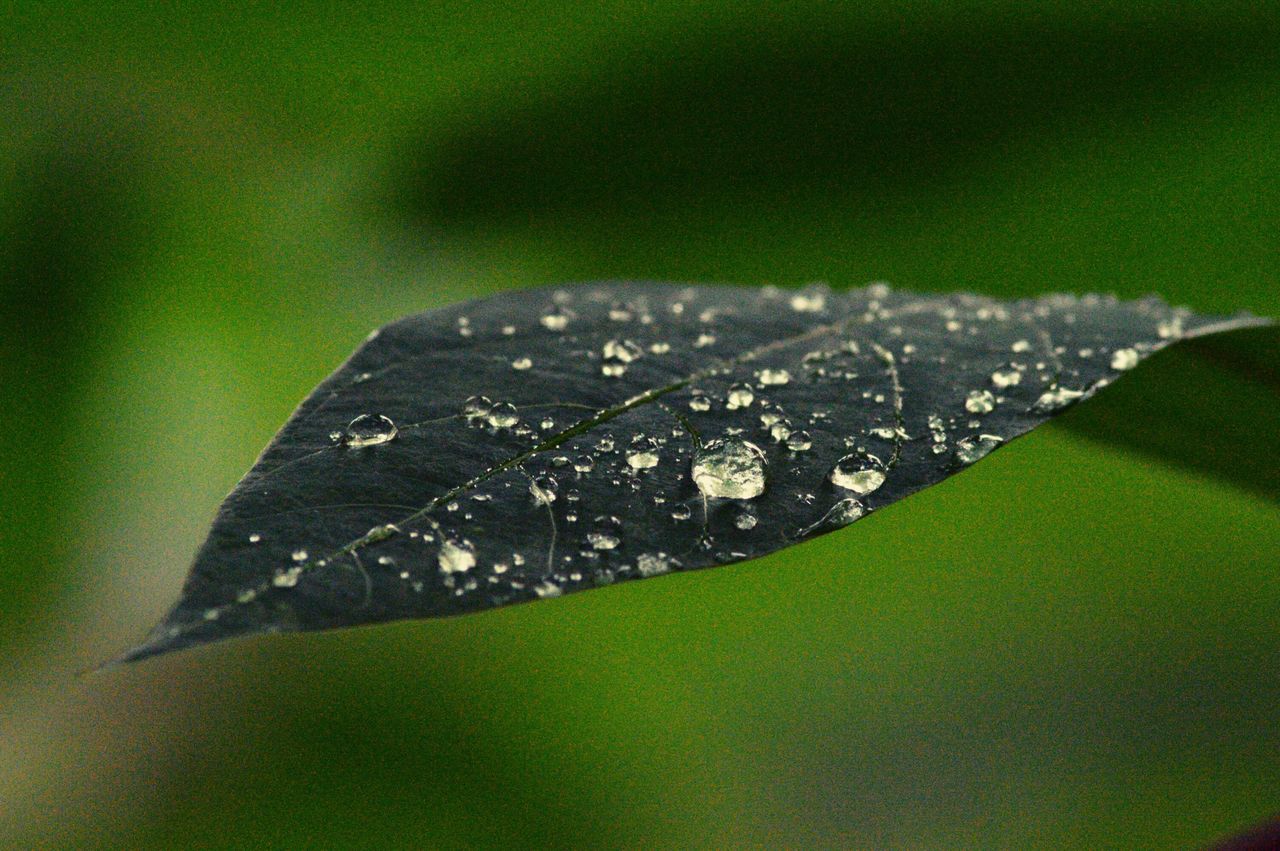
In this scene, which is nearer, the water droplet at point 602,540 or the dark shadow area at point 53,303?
the water droplet at point 602,540

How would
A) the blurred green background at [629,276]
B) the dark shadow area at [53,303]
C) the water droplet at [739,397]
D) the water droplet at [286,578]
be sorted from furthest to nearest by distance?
the dark shadow area at [53,303], the blurred green background at [629,276], the water droplet at [739,397], the water droplet at [286,578]

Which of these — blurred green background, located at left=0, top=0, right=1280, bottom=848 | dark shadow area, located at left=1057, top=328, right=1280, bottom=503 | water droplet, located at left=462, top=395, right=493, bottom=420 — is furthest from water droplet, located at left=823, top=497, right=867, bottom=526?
blurred green background, located at left=0, top=0, right=1280, bottom=848

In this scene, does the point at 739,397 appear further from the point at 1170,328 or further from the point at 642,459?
the point at 1170,328

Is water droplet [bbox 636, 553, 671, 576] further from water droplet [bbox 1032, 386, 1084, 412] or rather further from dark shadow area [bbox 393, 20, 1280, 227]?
dark shadow area [bbox 393, 20, 1280, 227]

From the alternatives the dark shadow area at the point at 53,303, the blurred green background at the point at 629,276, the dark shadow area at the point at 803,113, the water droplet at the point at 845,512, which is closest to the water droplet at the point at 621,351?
the water droplet at the point at 845,512

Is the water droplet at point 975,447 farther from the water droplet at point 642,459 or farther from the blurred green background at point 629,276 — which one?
the blurred green background at point 629,276

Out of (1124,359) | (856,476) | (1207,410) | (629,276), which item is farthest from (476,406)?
(629,276)

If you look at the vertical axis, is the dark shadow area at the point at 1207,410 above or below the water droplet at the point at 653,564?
below
